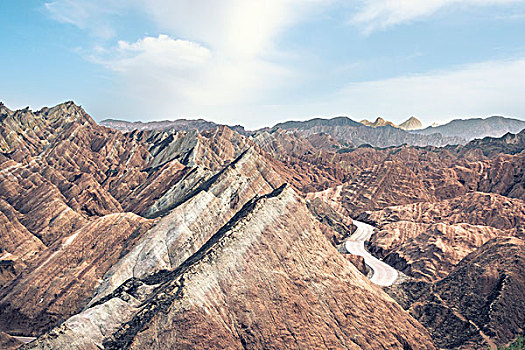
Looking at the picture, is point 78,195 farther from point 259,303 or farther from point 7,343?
point 259,303

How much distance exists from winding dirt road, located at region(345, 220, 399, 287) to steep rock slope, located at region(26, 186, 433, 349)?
923 inches

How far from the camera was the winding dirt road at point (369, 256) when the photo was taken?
188 ft

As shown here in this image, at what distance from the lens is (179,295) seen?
84.9ft

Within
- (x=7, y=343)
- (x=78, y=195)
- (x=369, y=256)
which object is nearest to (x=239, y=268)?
(x=7, y=343)

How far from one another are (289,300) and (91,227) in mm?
37669

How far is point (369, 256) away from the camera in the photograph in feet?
231

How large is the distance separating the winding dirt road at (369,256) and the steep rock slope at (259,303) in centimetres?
2344

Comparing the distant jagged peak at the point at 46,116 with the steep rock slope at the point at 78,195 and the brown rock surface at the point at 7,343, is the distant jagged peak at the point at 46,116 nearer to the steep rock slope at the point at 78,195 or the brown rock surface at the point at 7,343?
the steep rock slope at the point at 78,195

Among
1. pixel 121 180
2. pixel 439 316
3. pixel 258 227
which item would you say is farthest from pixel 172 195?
pixel 439 316

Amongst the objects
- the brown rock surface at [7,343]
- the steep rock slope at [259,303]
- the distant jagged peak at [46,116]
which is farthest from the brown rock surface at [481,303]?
the distant jagged peak at [46,116]

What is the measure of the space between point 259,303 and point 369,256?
47.3 meters

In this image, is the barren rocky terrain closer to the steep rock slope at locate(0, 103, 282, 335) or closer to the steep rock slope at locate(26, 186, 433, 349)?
the steep rock slope at locate(26, 186, 433, 349)

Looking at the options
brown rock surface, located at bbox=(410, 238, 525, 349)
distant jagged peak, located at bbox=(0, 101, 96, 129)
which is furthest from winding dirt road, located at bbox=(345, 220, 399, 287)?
distant jagged peak, located at bbox=(0, 101, 96, 129)

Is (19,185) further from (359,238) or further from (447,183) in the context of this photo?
(447,183)
